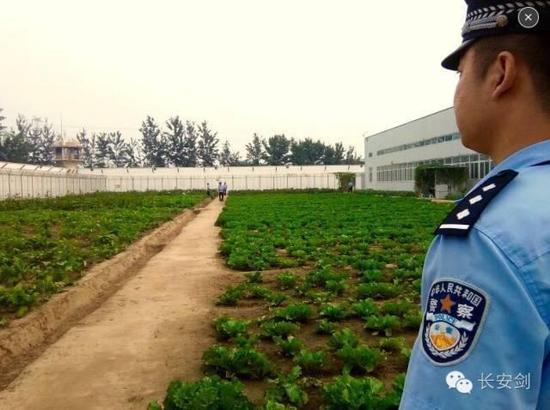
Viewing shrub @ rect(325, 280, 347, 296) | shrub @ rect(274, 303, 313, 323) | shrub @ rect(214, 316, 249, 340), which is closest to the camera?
shrub @ rect(214, 316, 249, 340)

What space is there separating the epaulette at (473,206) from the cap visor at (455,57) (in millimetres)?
345

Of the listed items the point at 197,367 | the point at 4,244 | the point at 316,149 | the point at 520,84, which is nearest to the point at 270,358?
the point at 197,367

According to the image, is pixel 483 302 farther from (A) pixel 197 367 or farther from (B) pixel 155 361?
(B) pixel 155 361

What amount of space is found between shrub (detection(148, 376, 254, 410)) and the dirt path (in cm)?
74

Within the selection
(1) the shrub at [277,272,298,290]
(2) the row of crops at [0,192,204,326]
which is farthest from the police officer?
(1) the shrub at [277,272,298,290]

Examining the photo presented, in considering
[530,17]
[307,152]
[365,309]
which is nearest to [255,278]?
[365,309]

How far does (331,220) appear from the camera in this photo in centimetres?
2136

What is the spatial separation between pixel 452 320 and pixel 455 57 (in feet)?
2.34

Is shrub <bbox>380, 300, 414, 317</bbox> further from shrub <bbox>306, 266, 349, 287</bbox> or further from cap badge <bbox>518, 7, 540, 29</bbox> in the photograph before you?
cap badge <bbox>518, 7, 540, 29</bbox>

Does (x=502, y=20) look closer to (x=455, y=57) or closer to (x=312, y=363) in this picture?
(x=455, y=57)

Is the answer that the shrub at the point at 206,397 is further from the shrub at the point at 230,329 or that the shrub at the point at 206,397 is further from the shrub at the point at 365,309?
the shrub at the point at 365,309

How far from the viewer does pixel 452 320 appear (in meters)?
1.01

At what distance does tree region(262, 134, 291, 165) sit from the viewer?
296 ft

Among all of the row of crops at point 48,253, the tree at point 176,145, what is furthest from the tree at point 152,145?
the row of crops at point 48,253
